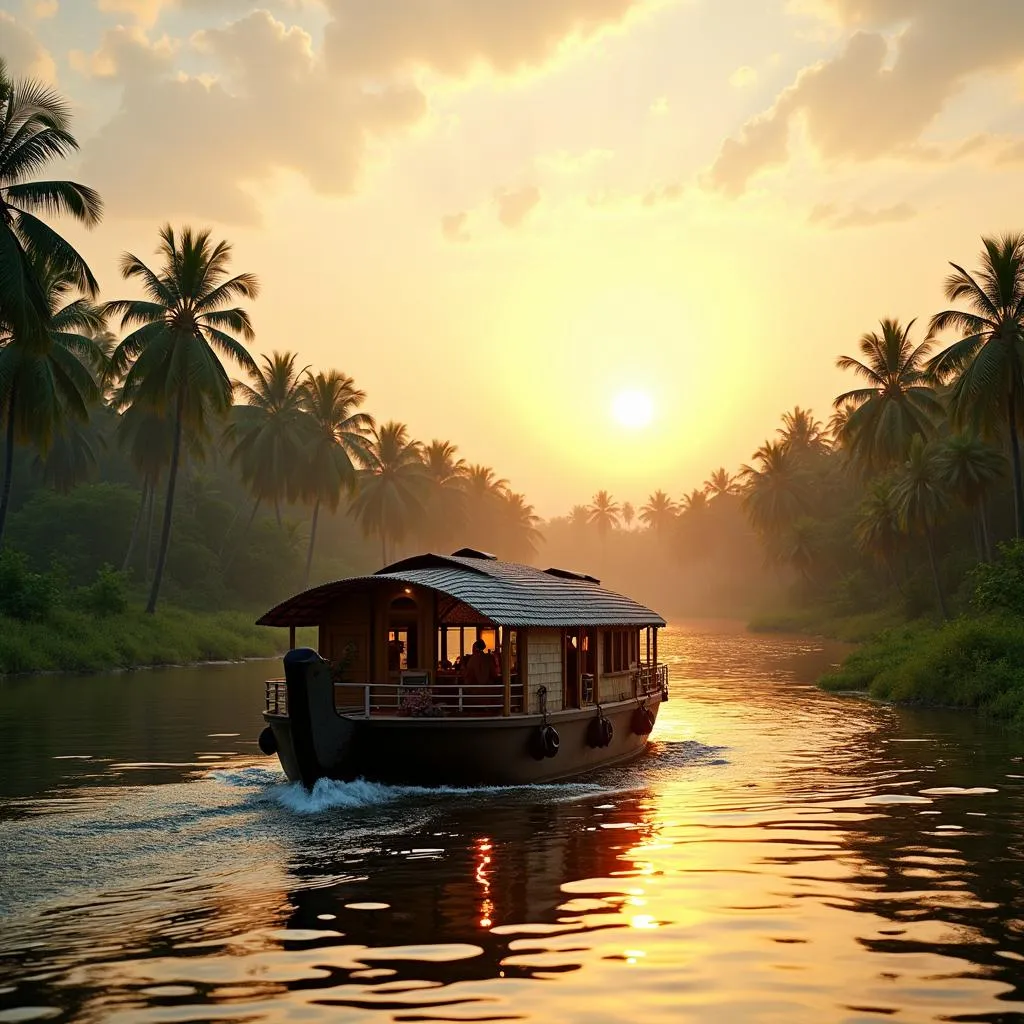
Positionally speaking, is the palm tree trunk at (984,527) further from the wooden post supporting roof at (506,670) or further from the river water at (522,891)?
the wooden post supporting roof at (506,670)

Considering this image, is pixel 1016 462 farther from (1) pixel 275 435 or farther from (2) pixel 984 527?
(1) pixel 275 435

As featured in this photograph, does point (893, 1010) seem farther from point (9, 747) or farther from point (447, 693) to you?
point (9, 747)

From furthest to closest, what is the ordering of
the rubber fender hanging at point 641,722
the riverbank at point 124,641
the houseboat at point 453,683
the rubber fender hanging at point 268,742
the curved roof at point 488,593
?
the riverbank at point 124,641, the rubber fender hanging at point 641,722, the rubber fender hanging at point 268,742, the curved roof at point 488,593, the houseboat at point 453,683

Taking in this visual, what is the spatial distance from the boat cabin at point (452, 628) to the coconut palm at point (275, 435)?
137 ft

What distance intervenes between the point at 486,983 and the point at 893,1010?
105 inches

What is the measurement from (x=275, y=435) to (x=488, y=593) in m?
45.7

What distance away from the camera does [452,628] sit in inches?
782

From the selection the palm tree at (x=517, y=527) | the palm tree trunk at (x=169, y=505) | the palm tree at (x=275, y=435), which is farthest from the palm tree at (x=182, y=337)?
the palm tree at (x=517, y=527)

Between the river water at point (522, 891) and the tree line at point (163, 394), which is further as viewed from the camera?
the tree line at point (163, 394)

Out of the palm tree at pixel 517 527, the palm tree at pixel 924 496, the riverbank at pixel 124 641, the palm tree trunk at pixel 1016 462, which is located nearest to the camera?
the palm tree trunk at pixel 1016 462

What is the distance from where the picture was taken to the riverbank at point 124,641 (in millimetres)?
37312

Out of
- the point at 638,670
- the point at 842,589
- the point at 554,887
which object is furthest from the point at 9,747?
the point at 842,589

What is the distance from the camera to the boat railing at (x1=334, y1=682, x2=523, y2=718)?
55.8 feet

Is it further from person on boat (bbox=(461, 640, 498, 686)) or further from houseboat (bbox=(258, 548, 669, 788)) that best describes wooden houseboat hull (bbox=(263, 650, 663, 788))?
person on boat (bbox=(461, 640, 498, 686))
